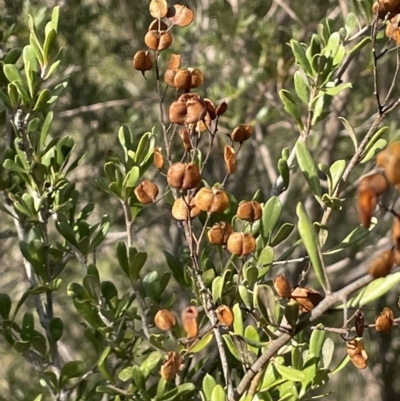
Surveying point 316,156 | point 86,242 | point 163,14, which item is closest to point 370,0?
point 163,14

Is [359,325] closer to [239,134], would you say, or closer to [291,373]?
[291,373]

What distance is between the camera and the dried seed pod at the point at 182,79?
61 cm

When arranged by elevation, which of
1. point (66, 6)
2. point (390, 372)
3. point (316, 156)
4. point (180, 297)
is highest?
point (66, 6)

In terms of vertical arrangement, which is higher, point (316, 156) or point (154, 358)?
point (154, 358)

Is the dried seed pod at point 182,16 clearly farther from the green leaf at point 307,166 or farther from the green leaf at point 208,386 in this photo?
the green leaf at point 208,386

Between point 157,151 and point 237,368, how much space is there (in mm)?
264

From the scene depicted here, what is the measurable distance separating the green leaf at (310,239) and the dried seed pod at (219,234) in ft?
0.53

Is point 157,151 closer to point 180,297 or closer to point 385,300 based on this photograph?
point 180,297

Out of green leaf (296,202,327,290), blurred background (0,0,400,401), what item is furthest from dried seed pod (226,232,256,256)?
blurred background (0,0,400,401)

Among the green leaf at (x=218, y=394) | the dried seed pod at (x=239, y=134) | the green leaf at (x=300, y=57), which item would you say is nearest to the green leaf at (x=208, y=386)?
A: the green leaf at (x=218, y=394)

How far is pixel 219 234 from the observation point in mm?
580

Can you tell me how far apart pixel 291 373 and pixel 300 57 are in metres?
0.35

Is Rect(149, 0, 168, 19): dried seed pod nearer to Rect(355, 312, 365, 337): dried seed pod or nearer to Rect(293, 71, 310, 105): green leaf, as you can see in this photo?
Rect(293, 71, 310, 105): green leaf

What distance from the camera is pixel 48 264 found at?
748 millimetres
